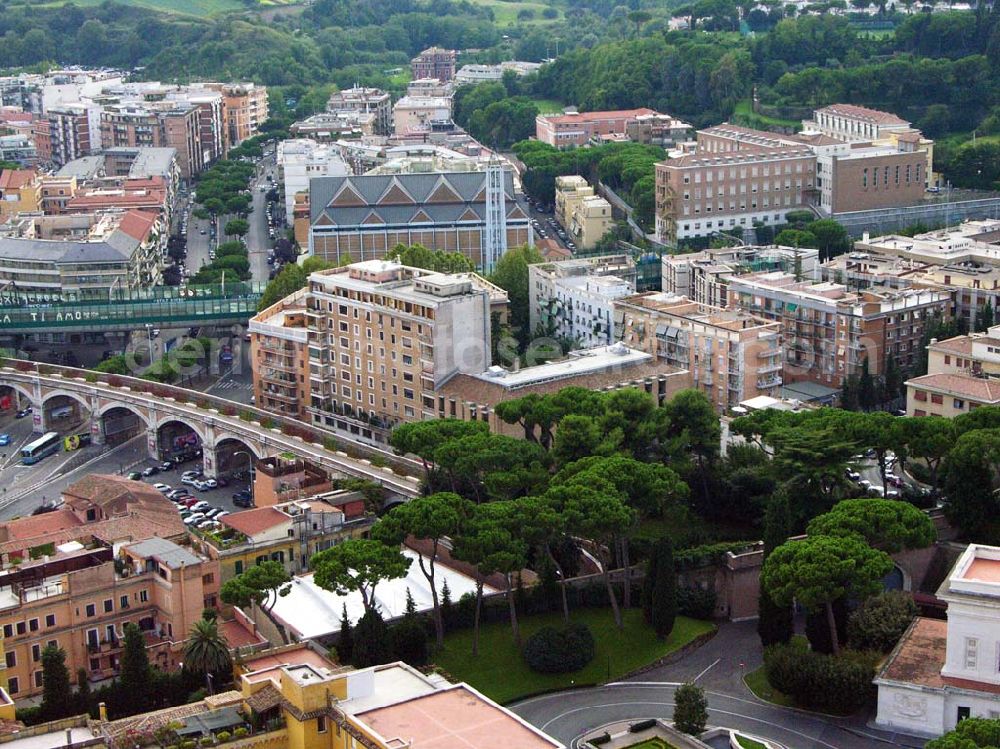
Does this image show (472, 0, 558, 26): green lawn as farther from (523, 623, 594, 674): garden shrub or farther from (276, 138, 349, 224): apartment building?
(523, 623, 594, 674): garden shrub

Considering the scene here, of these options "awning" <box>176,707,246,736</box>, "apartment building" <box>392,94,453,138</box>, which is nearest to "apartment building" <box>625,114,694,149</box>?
"apartment building" <box>392,94,453,138</box>

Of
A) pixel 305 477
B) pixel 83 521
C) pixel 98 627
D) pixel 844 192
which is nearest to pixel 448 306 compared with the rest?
pixel 305 477

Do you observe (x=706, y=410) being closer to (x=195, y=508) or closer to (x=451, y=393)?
(x=451, y=393)

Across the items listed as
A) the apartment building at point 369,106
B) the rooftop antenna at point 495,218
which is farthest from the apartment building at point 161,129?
the rooftop antenna at point 495,218

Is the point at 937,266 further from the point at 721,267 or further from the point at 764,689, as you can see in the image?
the point at 764,689

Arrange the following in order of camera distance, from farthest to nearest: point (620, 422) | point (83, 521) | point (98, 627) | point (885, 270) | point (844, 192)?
point (844, 192) → point (885, 270) → point (620, 422) → point (83, 521) → point (98, 627)
